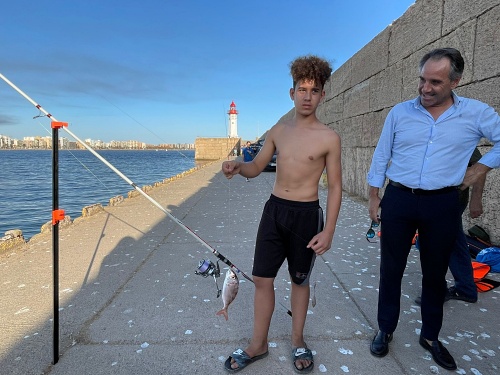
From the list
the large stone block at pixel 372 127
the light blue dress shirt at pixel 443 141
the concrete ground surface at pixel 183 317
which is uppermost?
the large stone block at pixel 372 127

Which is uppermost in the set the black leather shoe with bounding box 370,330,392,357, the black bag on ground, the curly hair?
the curly hair

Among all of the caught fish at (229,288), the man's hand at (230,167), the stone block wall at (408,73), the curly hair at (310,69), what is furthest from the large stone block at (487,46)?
the caught fish at (229,288)

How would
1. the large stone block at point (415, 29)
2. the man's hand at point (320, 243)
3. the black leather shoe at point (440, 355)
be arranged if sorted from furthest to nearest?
the large stone block at point (415, 29)
the black leather shoe at point (440, 355)
the man's hand at point (320, 243)

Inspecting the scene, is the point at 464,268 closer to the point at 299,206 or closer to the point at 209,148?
the point at 299,206

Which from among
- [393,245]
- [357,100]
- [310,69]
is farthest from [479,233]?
[357,100]

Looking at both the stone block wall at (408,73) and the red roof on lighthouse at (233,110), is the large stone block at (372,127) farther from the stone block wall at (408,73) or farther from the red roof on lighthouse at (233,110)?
the red roof on lighthouse at (233,110)

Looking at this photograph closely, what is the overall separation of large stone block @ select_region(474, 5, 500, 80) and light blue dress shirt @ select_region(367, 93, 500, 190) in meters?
2.64

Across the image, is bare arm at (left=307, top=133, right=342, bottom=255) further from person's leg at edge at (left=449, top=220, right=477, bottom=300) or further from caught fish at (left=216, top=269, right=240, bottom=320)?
person's leg at edge at (left=449, top=220, right=477, bottom=300)

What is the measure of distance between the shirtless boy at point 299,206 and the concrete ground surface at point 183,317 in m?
0.29

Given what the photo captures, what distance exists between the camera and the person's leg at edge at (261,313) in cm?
250

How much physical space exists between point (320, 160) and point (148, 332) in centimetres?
205

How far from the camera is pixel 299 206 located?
94.3 inches

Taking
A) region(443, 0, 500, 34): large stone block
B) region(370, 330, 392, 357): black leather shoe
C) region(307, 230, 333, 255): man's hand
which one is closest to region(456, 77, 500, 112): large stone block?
region(443, 0, 500, 34): large stone block

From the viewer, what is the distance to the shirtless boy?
7.72 feet
